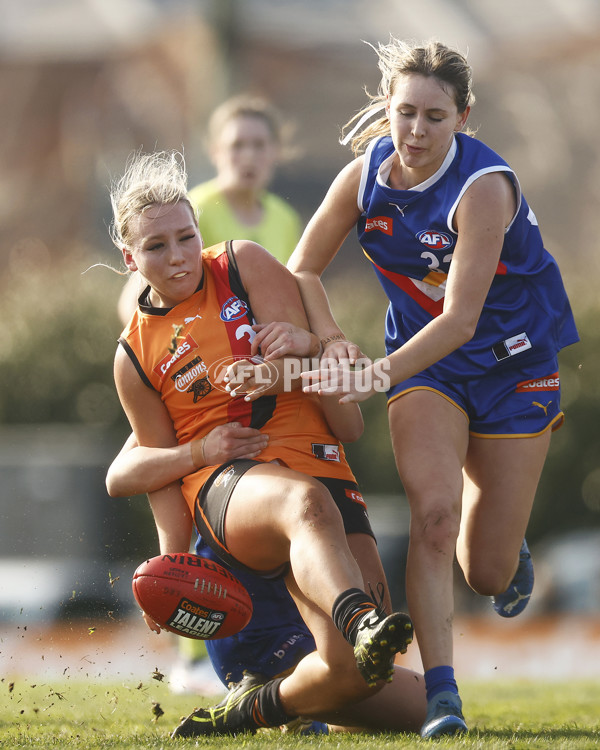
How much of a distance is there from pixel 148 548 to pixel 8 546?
5.29 feet

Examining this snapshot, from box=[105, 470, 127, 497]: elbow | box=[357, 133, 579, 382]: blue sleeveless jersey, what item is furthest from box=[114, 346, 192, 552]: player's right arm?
box=[357, 133, 579, 382]: blue sleeveless jersey

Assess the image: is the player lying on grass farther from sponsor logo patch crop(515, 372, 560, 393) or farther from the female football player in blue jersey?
sponsor logo patch crop(515, 372, 560, 393)

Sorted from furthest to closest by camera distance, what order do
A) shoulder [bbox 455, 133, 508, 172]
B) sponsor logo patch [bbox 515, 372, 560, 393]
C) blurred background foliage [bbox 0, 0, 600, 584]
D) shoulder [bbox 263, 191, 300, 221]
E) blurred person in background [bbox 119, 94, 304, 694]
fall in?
blurred background foliage [bbox 0, 0, 600, 584]
shoulder [bbox 263, 191, 300, 221]
blurred person in background [bbox 119, 94, 304, 694]
sponsor logo patch [bbox 515, 372, 560, 393]
shoulder [bbox 455, 133, 508, 172]

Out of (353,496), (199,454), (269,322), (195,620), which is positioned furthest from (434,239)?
(195,620)

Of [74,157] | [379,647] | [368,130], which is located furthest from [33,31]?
[379,647]

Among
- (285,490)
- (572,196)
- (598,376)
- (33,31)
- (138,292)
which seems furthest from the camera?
(33,31)

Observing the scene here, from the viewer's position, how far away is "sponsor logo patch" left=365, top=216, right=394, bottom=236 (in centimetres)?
429

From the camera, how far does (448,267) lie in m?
4.25

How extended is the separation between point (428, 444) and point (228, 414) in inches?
30.2

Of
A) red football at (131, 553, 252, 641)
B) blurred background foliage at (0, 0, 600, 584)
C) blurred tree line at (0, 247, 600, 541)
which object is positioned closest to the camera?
red football at (131, 553, 252, 641)

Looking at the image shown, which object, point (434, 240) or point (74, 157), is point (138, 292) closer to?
point (434, 240)

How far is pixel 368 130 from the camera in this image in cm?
454

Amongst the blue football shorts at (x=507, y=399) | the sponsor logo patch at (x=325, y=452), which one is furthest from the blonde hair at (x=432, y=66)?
the sponsor logo patch at (x=325, y=452)

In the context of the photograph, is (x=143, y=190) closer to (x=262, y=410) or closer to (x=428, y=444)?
(x=262, y=410)
